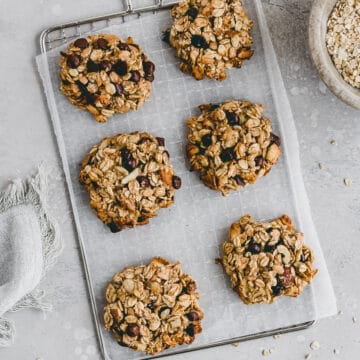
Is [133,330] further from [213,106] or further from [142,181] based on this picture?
[213,106]

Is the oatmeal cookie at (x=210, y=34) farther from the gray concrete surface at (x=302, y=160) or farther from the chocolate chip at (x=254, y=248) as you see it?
the chocolate chip at (x=254, y=248)

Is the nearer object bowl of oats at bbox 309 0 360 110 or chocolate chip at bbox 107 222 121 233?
bowl of oats at bbox 309 0 360 110

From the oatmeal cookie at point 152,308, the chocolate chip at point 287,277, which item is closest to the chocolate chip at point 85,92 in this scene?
the oatmeal cookie at point 152,308

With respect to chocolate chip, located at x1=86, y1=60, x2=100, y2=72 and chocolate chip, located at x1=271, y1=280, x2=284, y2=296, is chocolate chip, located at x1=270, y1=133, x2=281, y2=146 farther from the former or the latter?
chocolate chip, located at x1=86, y1=60, x2=100, y2=72

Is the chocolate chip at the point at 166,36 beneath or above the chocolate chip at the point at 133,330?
above

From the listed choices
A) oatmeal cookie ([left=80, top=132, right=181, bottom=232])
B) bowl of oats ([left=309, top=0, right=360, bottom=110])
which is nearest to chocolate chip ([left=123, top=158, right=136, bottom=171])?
oatmeal cookie ([left=80, top=132, right=181, bottom=232])

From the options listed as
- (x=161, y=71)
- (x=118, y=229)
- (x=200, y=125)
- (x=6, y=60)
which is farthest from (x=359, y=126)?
(x=6, y=60)
